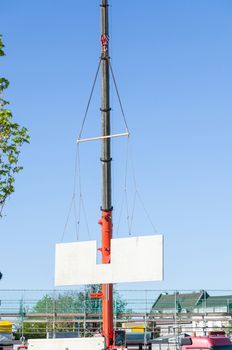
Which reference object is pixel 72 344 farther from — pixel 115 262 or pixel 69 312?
pixel 69 312

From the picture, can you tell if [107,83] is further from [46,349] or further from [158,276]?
[46,349]

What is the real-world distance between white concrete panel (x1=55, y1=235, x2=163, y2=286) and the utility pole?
62 centimetres

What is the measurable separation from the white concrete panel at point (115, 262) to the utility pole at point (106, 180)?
62 cm

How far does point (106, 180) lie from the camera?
33.5 metres

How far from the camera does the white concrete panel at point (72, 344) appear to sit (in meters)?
27.3

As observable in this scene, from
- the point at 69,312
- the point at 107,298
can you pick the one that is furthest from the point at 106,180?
the point at 69,312

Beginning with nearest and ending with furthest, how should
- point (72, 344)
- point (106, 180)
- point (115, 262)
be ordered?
1. point (72, 344)
2. point (115, 262)
3. point (106, 180)

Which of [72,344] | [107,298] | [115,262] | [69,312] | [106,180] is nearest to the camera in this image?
[72,344]

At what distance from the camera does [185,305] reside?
2783 inches

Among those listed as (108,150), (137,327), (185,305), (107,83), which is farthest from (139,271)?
(185,305)

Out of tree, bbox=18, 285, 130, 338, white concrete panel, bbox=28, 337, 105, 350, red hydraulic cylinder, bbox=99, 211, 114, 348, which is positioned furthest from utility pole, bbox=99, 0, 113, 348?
tree, bbox=18, 285, 130, 338

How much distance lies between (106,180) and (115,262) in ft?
13.5

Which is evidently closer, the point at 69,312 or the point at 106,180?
the point at 106,180

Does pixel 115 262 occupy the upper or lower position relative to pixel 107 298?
upper
